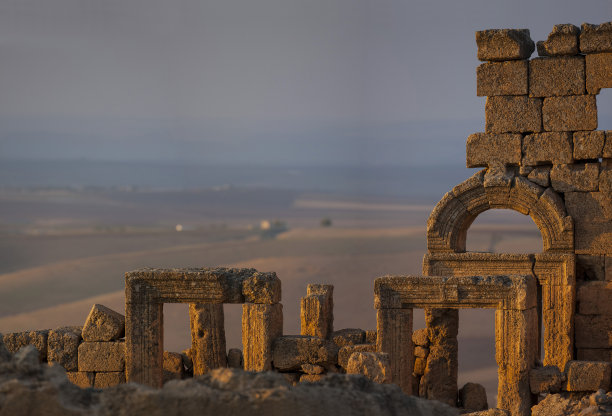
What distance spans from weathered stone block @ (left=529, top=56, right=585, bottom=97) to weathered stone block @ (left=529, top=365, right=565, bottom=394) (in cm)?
438

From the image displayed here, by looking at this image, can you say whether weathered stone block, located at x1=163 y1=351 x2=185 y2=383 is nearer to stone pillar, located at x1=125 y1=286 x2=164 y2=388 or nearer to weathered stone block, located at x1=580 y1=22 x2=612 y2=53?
stone pillar, located at x1=125 y1=286 x2=164 y2=388

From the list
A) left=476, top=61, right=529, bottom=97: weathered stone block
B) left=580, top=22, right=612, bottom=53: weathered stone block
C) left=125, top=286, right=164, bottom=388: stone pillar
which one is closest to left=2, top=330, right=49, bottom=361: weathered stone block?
left=125, top=286, right=164, bottom=388: stone pillar

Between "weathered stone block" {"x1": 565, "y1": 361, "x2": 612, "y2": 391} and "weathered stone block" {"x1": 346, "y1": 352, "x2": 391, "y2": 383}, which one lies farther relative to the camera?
"weathered stone block" {"x1": 565, "y1": 361, "x2": 612, "y2": 391}

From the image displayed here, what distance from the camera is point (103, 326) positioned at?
547 inches

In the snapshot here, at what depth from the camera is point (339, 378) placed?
6.90m

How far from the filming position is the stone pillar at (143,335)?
43.9ft

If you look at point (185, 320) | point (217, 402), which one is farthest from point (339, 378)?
point (185, 320)

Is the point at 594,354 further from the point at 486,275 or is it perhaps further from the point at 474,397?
the point at 486,275

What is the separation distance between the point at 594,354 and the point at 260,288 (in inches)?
208

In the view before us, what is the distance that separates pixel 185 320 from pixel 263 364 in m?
16.2

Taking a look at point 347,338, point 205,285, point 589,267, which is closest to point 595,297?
point 589,267

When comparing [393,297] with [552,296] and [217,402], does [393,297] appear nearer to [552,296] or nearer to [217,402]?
[552,296]

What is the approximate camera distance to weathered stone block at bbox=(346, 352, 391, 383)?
998cm

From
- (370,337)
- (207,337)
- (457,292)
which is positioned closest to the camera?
(457,292)
